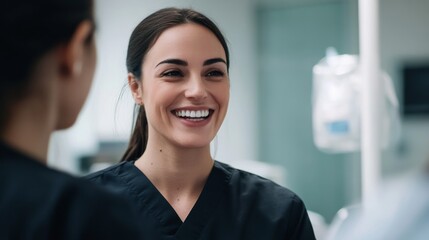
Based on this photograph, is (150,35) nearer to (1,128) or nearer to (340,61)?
(1,128)

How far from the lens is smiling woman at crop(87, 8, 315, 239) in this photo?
1191 mm

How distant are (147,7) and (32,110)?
2.97 metres

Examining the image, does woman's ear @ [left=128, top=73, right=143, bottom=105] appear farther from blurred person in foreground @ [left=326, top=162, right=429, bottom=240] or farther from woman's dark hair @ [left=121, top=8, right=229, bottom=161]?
blurred person in foreground @ [left=326, top=162, right=429, bottom=240]

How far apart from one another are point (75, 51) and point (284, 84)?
326cm

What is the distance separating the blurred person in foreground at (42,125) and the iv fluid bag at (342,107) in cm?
139

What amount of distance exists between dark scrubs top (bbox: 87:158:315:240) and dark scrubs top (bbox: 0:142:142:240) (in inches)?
20.4

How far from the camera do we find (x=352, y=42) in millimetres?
3590

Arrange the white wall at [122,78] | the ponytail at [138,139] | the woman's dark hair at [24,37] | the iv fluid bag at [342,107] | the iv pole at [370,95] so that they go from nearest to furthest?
1. the woman's dark hair at [24,37]
2. the ponytail at [138,139]
3. the iv pole at [370,95]
4. the iv fluid bag at [342,107]
5. the white wall at [122,78]

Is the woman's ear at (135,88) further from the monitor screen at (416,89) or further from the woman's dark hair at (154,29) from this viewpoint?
the monitor screen at (416,89)

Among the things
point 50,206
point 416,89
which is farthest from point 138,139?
point 416,89

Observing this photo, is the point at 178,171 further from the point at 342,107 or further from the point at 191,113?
the point at 342,107

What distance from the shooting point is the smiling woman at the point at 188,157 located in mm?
1191

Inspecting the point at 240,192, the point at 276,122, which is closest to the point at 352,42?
the point at 276,122

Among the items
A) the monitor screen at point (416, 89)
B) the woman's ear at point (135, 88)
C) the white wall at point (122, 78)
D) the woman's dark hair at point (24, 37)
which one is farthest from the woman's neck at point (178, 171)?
the monitor screen at point (416, 89)
